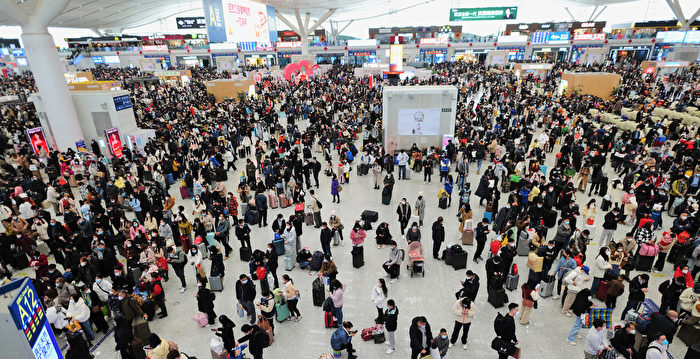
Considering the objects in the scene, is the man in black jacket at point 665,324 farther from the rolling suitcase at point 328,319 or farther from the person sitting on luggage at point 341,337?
the rolling suitcase at point 328,319

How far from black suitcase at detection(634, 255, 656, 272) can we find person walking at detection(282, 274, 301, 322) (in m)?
8.00

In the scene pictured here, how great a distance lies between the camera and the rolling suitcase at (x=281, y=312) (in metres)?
7.21

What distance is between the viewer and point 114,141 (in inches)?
709

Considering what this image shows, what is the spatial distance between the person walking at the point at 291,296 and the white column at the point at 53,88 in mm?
17114

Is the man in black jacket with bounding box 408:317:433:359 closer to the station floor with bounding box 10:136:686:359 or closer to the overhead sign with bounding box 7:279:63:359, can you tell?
the station floor with bounding box 10:136:686:359

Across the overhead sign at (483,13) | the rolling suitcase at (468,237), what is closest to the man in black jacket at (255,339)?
the rolling suitcase at (468,237)

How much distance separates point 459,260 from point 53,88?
1966cm

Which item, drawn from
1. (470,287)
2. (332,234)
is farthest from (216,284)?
(470,287)

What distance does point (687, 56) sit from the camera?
39.8m

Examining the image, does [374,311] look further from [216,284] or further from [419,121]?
[419,121]

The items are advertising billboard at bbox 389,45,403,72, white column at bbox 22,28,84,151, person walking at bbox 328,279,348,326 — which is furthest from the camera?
advertising billboard at bbox 389,45,403,72

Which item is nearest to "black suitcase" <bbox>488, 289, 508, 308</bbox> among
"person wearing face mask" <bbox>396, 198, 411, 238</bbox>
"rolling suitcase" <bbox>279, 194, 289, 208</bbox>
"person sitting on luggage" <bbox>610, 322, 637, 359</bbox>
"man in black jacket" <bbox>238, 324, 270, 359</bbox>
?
"person sitting on luggage" <bbox>610, 322, 637, 359</bbox>

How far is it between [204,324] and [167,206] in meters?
4.81

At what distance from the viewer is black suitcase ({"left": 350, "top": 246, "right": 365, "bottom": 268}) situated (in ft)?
29.4
